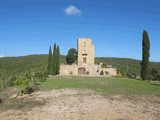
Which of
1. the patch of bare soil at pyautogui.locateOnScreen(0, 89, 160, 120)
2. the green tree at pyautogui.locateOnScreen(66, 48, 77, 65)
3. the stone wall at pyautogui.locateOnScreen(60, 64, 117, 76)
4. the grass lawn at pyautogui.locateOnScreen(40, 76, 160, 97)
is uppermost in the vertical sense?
the green tree at pyautogui.locateOnScreen(66, 48, 77, 65)

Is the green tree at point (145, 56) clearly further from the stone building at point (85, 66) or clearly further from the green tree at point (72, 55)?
the green tree at point (72, 55)

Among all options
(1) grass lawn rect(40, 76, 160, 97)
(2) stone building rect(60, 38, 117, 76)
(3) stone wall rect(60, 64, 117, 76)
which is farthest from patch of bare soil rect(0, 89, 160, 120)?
(2) stone building rect(60, 38, 117, 76)

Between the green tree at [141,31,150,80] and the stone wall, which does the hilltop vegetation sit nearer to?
the stone wall

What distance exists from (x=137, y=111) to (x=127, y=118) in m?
2.22

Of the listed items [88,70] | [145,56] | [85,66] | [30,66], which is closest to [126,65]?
[30,66]

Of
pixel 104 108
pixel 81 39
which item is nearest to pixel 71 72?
pixel 81 39

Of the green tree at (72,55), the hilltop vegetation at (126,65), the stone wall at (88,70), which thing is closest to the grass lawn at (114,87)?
the stone wall at (88,70)

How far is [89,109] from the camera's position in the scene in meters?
16.2

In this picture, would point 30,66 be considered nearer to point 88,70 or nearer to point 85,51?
point 85,51

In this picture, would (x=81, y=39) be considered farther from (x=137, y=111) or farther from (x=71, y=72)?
(x=137, y=111)

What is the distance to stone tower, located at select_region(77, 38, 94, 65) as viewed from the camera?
60478mm

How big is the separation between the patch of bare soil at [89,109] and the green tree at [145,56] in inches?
833

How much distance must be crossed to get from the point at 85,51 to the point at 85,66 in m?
4.86

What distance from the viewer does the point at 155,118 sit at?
46.4ft
